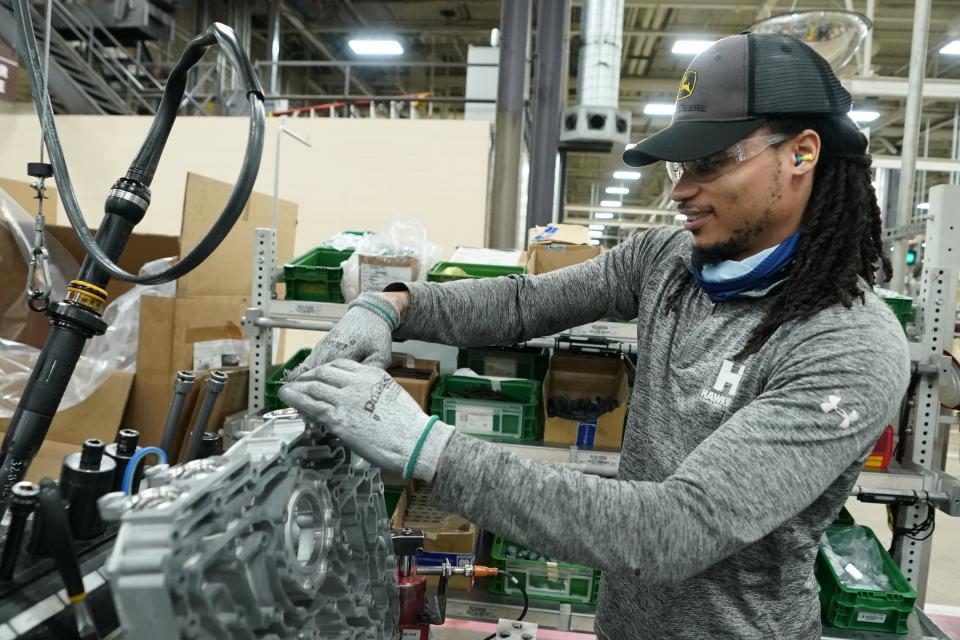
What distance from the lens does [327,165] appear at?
187 inches

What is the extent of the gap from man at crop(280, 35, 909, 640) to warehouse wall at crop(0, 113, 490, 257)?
11.6ft

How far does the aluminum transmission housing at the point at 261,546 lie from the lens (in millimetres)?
433

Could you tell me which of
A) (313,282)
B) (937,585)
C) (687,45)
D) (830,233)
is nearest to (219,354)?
(313,282)

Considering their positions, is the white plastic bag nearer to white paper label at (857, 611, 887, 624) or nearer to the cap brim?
the cap brim

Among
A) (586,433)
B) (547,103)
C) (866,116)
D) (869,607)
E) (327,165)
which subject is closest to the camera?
(869,607)

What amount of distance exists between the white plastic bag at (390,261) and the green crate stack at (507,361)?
1.30 ft

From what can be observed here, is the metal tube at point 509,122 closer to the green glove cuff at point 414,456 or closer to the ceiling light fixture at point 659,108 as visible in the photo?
the green glove cuff at point 414,456

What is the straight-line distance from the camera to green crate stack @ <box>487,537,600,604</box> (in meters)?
1.89

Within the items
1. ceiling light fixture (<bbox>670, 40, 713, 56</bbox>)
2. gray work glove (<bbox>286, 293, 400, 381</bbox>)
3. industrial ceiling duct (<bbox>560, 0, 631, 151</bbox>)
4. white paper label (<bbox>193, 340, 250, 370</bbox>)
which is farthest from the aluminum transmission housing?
ceiling light fixture (<bbox>670, 40, 713, 56</bbox>)

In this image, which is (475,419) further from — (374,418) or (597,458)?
(374,418)

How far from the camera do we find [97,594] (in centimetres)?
58

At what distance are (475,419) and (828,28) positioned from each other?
2585 millimetres

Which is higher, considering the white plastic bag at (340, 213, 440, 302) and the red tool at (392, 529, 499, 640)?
the white plastic bag at (340, 213, 440, 302)

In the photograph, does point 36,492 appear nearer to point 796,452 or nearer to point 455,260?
point 796,452
